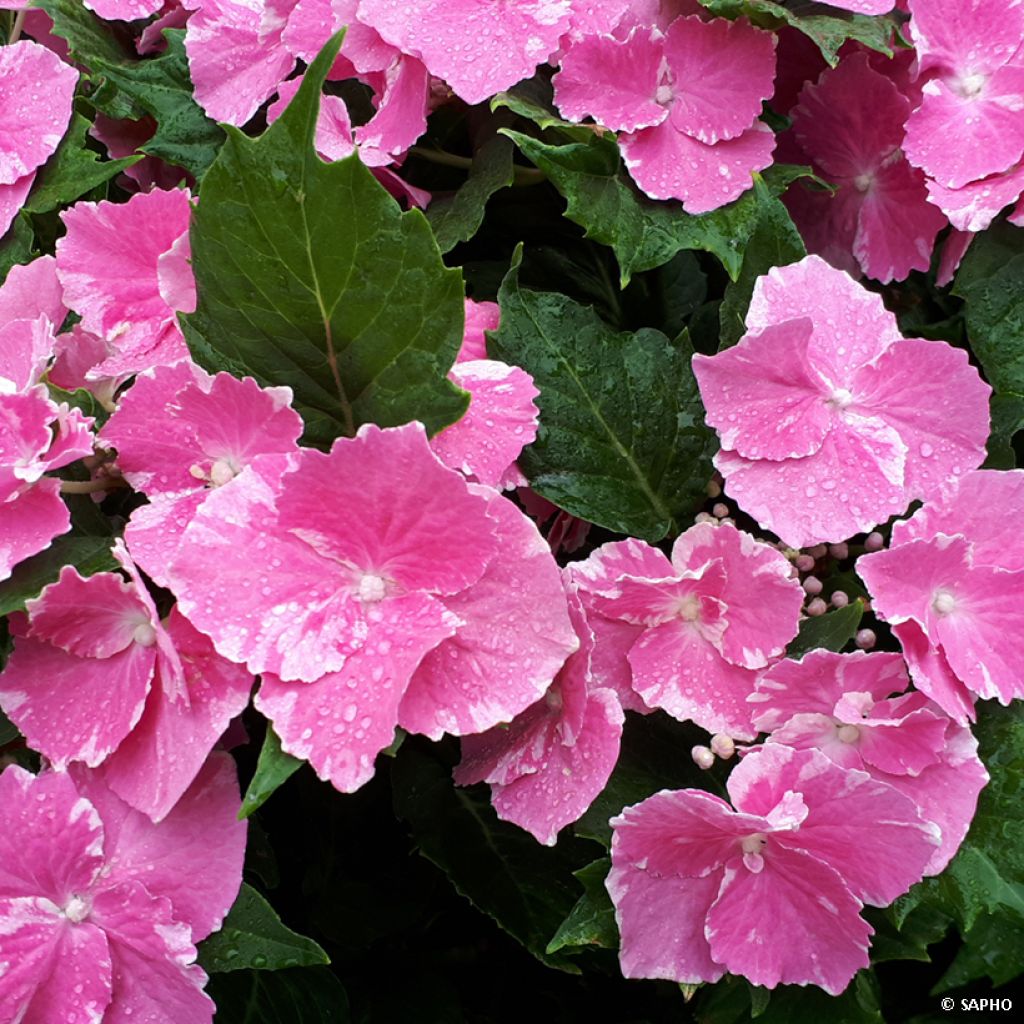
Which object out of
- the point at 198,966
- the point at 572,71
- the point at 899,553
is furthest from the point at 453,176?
the point at 198,966

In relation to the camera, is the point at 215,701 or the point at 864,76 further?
the point at 864,76

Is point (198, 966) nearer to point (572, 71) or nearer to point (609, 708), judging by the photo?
point (609, 708)

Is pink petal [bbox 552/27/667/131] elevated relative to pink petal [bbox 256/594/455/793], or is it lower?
elevated

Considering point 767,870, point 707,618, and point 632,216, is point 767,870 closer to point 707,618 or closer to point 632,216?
point 707,618

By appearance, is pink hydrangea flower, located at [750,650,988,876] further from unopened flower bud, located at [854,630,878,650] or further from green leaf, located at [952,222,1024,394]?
green leaf, located at [952,222,1024,394]

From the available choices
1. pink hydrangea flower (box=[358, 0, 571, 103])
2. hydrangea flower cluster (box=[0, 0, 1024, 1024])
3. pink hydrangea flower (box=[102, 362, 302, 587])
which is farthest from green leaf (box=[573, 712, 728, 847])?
pink hydrangea flower (box=[358, 0, 571, 103])

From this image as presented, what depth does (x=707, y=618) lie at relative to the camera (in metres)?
0.55

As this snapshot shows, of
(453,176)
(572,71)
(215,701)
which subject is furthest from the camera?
(453,176)

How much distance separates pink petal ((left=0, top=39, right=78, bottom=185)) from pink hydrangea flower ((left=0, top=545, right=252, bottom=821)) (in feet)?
1.03

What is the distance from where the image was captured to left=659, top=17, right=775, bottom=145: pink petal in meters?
0.63

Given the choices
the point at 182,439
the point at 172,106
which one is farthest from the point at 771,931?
the point at 172,106

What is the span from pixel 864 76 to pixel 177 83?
41cm

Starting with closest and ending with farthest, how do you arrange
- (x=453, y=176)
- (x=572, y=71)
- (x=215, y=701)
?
(x=215, y=701)
(x=572, y=71)
(x=453, y=176)

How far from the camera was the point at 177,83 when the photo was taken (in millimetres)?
726
